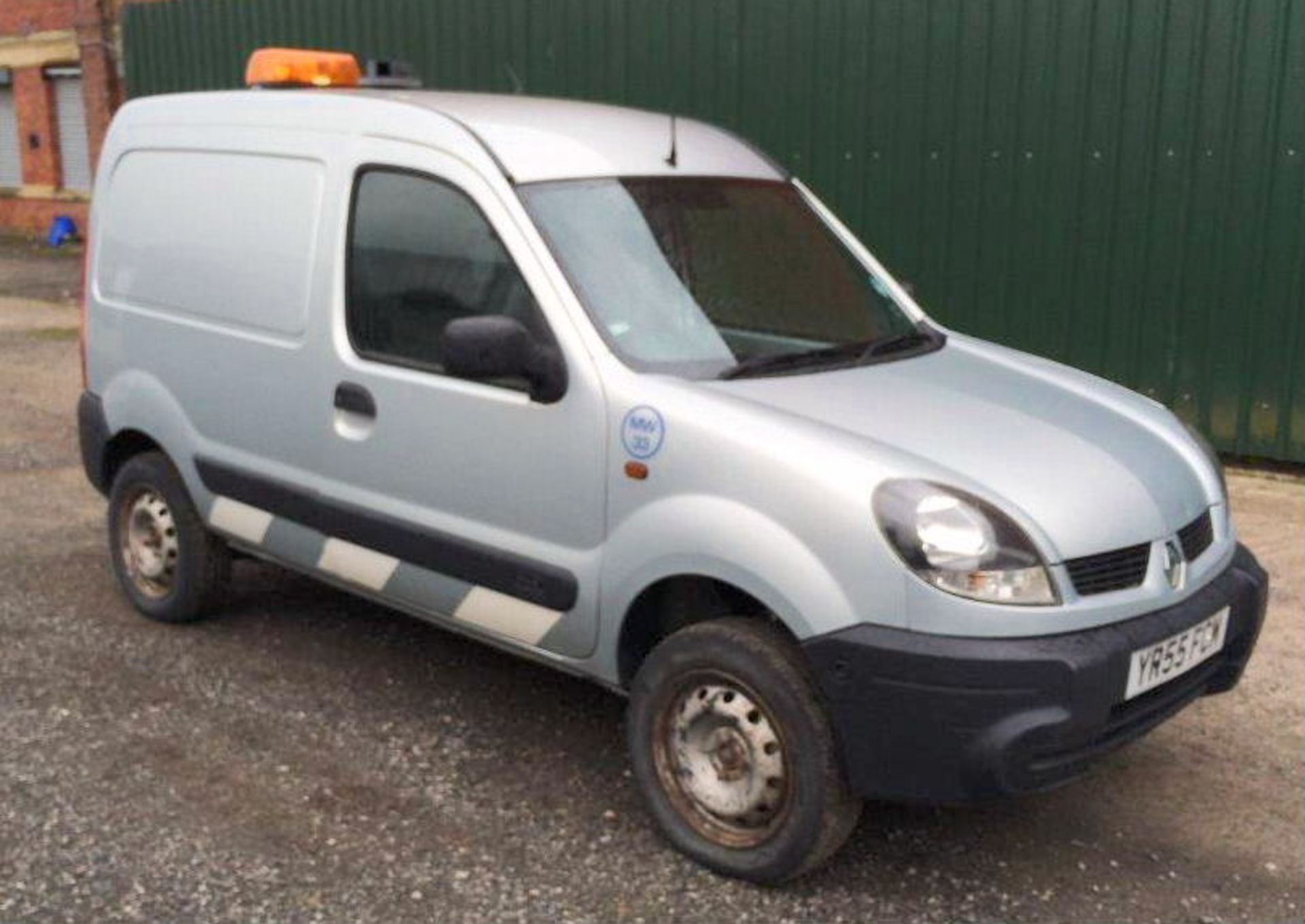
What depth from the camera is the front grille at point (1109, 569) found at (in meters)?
3.47

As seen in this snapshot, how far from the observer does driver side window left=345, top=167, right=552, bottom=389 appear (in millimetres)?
4199

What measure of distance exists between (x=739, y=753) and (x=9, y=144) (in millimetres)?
22301

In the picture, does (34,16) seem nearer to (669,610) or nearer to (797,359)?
(797,359)

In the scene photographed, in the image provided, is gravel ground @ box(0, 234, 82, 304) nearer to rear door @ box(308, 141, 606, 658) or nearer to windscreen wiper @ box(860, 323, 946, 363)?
rear door @ box(308, 141, 606, 658)

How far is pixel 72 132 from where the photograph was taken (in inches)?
838

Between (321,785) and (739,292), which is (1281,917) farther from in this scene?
(321,785)

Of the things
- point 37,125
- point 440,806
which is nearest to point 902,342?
point 440,806

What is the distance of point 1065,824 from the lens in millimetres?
4160

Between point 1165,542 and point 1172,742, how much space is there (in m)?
1.29

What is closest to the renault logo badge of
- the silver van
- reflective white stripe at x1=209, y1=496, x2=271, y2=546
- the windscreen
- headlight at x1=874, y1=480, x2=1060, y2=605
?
the silver van

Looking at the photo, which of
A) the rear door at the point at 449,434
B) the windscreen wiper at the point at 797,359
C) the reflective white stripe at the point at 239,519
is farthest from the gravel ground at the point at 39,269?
the windscreen wiper at the point at 797,359

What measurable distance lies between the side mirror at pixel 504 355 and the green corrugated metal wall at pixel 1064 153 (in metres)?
5.19

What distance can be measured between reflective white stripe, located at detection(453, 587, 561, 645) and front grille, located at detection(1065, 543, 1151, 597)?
55.0 inches

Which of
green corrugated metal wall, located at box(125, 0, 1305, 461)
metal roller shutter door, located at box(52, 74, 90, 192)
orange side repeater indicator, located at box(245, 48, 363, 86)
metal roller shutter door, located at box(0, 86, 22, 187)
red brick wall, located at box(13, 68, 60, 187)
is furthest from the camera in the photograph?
metal roller shutter door, located at box(0, 86, 22, 187)
